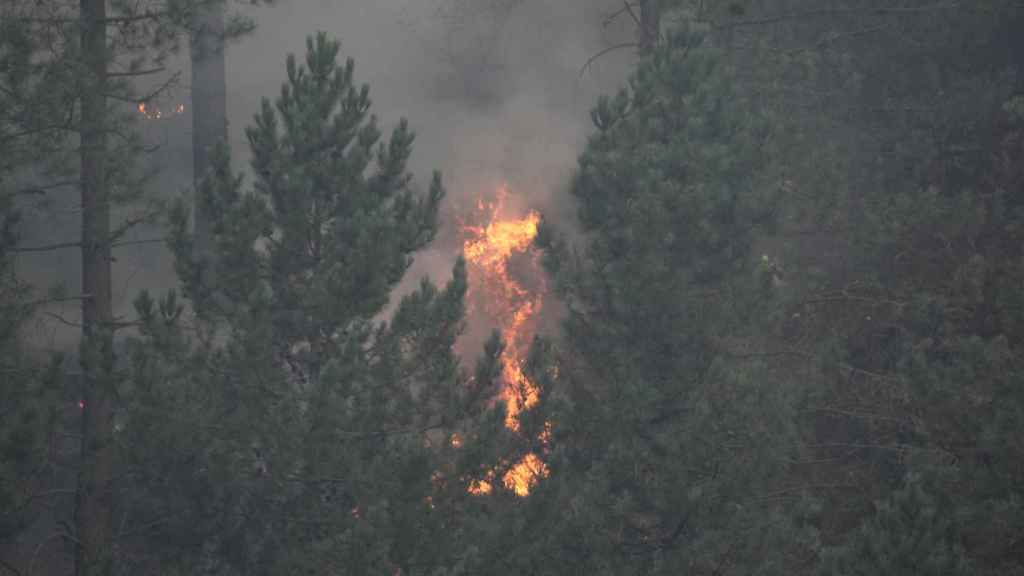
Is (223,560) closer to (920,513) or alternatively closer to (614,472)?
(614,472)

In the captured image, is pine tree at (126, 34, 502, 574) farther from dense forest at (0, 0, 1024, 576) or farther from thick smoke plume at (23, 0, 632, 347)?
thick smoke plume at (23, 0, 632, 347)

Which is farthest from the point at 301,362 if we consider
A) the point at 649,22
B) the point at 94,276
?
the point at 649,22

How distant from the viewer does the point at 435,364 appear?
7918 mm

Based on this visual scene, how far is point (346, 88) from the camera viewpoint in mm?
7898

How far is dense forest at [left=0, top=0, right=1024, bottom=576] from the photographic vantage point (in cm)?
689

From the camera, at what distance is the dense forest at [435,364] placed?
6891 mm

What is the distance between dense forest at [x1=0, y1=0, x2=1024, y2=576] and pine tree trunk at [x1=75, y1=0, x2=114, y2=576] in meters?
0.03

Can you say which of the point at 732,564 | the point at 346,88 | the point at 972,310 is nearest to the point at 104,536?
the point at 346,88

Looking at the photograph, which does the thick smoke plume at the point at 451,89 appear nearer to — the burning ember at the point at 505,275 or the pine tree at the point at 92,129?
the burning ember at the point at 505,275

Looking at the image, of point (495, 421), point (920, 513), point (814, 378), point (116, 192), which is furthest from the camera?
point (814, 378)

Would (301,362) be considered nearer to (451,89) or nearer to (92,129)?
(92,129)

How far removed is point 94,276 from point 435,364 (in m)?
3.04

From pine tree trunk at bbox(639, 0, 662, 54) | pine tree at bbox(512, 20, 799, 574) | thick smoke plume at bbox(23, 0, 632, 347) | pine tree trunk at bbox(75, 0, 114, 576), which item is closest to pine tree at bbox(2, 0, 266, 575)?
pine tree trunk at bbox(75, 0, 114, 576)

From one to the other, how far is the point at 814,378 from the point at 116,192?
20.7 feet
